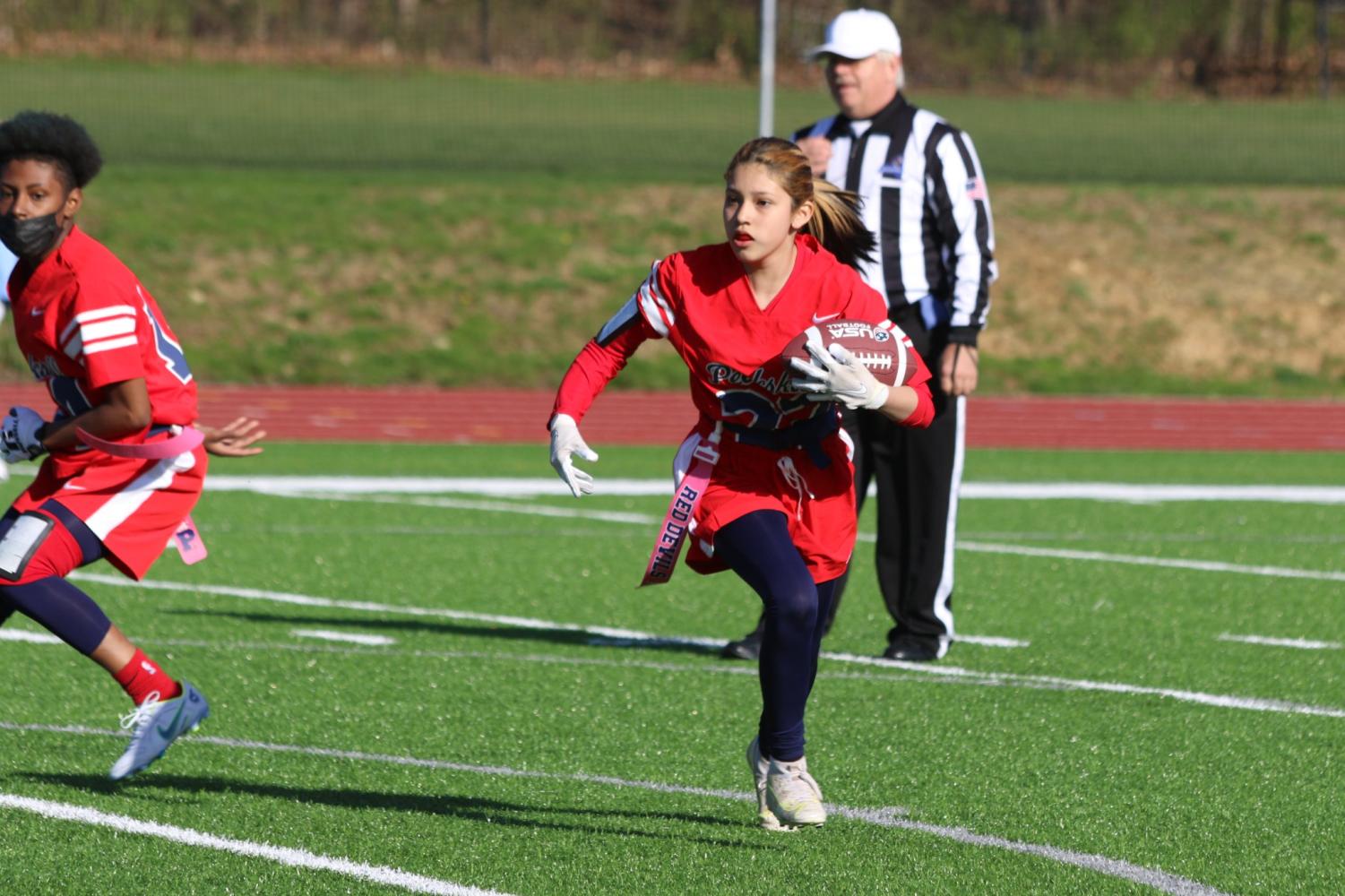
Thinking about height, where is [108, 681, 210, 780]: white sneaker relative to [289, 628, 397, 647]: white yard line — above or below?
above

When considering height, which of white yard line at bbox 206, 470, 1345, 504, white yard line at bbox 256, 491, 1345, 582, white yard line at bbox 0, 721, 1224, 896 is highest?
white yard line at bbox 0, 721, 1224, 896

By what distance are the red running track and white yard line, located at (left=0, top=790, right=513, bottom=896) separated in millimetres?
10707

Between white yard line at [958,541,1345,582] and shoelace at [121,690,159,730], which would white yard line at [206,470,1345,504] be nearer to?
white yard line at [958,541,1345,582]

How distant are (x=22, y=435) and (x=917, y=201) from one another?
3.55 metres

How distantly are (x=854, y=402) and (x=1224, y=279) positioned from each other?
19.4 m

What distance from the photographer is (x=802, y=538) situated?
4793mm

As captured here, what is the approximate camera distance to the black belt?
4766 mm

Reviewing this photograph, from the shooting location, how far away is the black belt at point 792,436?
4.77m

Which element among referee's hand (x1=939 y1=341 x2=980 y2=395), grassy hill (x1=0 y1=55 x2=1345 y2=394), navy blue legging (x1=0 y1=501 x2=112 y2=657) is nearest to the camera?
navy blue legging (x1=0 y1=501 x2=112 y2=657)

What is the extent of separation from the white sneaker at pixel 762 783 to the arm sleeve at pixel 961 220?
9.03 ft

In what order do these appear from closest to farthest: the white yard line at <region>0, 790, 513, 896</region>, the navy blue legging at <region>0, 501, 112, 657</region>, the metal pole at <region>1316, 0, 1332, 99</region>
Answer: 1. the white yard line at <region>0, 790, 513, 896</region>
2. the navy blue legging at <region>0, 501, 112, 657</region>
3. the metal pole at <region>1316, 0, 1332, 99</region>

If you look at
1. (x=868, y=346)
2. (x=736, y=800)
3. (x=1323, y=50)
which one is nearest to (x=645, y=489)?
(x=736, y=800)

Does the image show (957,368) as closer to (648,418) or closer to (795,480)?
(795,480)

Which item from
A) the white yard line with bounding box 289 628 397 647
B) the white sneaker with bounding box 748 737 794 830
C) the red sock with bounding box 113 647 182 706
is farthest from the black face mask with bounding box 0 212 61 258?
the white yard line with bounding box 289 628 397 647
